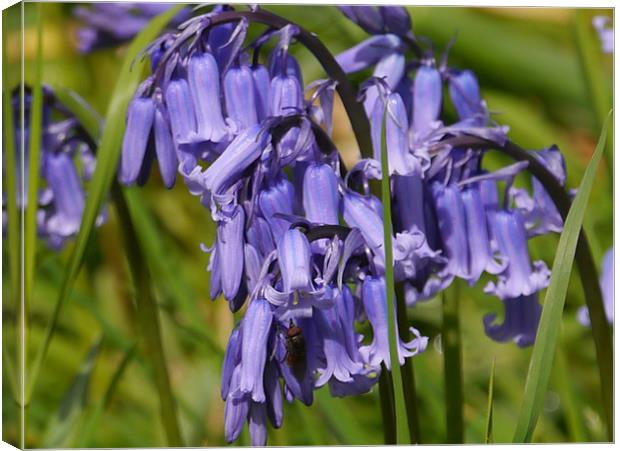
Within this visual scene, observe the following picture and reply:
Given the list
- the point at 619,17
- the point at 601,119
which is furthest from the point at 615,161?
the point at 619,17

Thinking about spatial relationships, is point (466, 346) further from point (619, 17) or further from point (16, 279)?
point (16, 279)

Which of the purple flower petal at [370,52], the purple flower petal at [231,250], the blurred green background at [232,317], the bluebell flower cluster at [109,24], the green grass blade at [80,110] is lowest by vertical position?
the blurred green background at [232,317]

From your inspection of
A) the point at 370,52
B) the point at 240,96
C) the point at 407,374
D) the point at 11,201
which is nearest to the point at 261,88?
the point at 240,96

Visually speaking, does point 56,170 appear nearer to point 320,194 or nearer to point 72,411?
point 72,411

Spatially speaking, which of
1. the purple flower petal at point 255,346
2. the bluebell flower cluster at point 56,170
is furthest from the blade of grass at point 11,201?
the purple flower petal at point 255,346

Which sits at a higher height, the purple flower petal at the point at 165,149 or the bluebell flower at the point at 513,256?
the purple flower petal at the point at 165,149

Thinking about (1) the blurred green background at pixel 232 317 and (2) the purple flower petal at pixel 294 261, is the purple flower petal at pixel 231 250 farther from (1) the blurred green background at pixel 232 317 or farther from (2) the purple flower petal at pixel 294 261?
(1) the blurred green background at pixel 232 317
